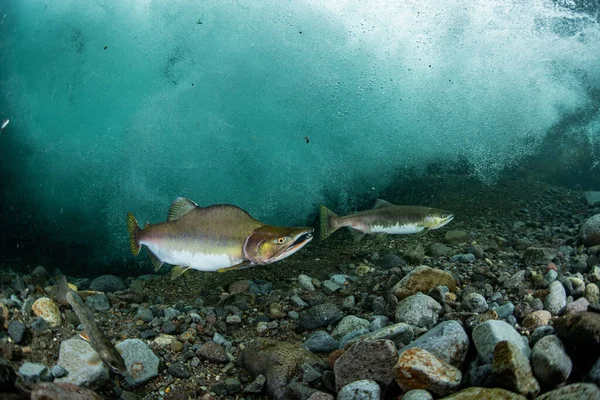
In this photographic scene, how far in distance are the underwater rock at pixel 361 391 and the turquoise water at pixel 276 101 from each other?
177 inches

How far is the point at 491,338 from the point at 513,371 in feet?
1.08

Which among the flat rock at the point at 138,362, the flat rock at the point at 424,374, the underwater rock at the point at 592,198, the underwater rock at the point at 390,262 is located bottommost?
the underwater rock at the point at 390,262

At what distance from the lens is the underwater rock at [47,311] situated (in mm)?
2539

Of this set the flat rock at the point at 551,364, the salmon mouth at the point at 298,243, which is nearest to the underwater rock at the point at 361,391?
the flat rock at the point at 551,364

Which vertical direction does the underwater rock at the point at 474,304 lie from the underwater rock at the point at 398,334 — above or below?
below

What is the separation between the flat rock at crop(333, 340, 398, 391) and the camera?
197cm

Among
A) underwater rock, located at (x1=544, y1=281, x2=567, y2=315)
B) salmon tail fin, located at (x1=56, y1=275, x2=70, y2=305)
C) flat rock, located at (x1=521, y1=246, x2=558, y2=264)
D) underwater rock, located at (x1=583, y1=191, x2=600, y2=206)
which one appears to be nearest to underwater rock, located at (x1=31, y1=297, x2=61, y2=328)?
salmon tail fin, located at (x1=56, y1=275, x2=70, y2=305)

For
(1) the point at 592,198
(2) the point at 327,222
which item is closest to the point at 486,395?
(2) the point at 327,222

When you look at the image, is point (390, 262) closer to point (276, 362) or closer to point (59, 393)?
point (276, 362)

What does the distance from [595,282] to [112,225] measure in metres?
8.10

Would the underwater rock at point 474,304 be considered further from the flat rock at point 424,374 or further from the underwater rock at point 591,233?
the underwater rock at point 591,233

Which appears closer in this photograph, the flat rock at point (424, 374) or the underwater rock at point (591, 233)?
the flat rock at point (424, 374)

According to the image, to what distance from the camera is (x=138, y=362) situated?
231 centimetres

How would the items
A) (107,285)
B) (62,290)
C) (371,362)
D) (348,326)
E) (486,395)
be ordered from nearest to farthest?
(486,395) → (371,362) → (62,290) → (348,326) → (107,285)
